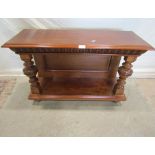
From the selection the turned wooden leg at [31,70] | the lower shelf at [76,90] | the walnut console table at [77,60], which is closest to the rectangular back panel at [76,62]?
the walnut console table at [77,60]

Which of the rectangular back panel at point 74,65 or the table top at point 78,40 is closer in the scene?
the table top at point 78,40

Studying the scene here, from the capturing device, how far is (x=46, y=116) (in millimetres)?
1392

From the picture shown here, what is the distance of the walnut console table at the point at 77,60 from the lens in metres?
1.12

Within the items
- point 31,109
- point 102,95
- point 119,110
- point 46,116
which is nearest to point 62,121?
point 46,116

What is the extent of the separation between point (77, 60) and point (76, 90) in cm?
31

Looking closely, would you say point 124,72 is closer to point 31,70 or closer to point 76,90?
point 76,90

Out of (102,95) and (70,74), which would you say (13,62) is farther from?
(102,95)

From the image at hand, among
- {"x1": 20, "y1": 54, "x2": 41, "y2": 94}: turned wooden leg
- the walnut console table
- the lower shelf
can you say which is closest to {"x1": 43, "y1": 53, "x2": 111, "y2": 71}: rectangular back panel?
the walnut console table

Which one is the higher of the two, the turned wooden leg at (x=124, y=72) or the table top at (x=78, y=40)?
the table top at (x=78, y=40)

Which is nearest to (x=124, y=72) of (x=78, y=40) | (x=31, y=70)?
(x=78, y=40)

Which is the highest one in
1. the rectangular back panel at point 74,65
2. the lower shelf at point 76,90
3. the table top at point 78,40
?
the table top at point 78,40

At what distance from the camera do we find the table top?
110 cm

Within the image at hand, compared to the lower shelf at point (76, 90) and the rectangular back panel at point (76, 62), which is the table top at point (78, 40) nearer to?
the rectangular back panel at point (76, 62)

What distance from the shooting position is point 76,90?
4.94 feet
